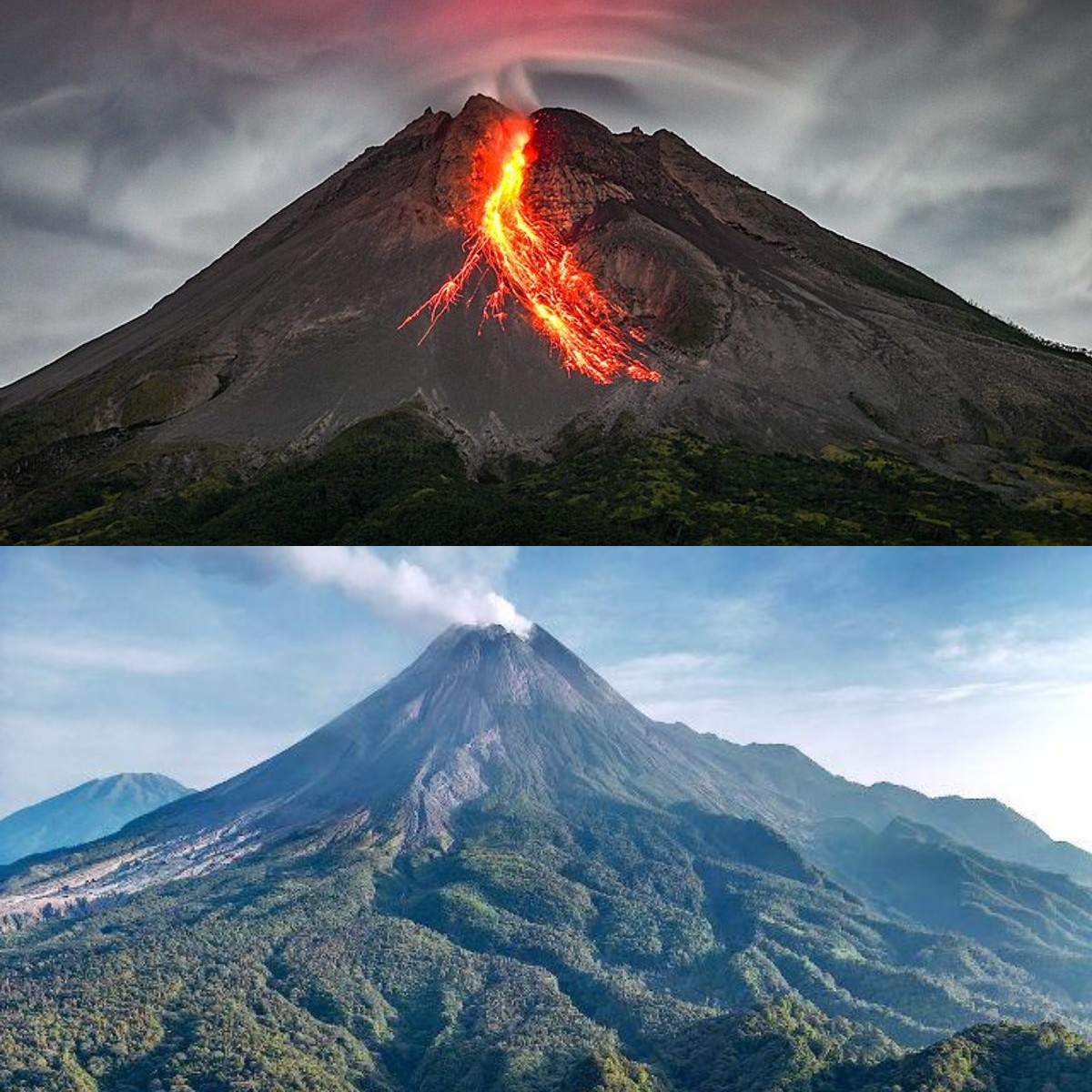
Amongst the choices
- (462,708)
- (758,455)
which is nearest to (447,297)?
(758,455)

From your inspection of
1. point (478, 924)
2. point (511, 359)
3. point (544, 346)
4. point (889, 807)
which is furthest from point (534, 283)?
point (889, 807)

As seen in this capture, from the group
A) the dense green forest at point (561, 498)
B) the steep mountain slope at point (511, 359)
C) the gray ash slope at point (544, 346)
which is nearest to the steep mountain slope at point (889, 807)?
the dense green forest at point (561, 498)

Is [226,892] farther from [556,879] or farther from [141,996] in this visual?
[556,879]

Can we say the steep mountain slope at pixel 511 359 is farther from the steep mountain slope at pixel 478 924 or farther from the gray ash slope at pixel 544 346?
the steep mountain slope at pixel 478 924

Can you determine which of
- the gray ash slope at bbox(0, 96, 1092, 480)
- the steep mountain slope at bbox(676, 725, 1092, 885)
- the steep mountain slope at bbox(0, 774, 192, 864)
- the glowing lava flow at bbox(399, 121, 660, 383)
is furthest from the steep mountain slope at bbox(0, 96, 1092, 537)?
the steep mountain slope at bbox(0, 774, 192, 864)

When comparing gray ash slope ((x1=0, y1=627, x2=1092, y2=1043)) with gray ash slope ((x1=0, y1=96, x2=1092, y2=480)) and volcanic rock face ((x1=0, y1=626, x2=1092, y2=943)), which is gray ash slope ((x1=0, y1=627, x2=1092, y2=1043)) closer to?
volcanic rock face ((x1=0, y1=626, x2=1092, y2=943))

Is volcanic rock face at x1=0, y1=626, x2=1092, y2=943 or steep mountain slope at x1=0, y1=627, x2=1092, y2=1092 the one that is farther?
volcanic rock face at x1=0, y1=626, x2=1092, y2=943
